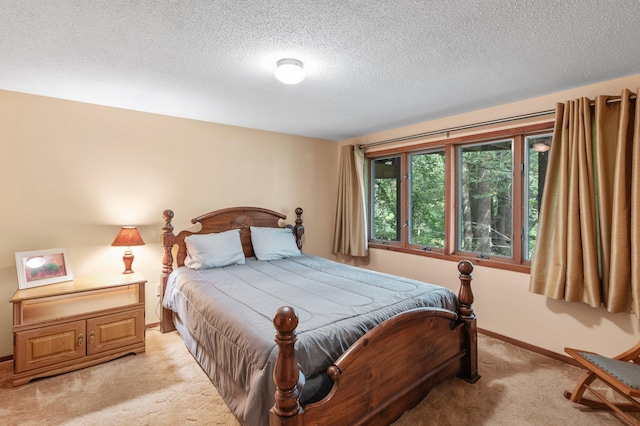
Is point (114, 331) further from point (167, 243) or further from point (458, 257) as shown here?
point (458, 257)

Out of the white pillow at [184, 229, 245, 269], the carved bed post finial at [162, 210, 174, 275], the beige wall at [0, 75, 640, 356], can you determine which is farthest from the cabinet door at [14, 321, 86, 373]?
the white pillow at [184, 229, 245, 269]

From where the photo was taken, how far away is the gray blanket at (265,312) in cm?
156

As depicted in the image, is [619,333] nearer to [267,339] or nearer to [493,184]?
[493,184]

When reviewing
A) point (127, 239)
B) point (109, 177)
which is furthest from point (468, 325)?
point (109, 177)

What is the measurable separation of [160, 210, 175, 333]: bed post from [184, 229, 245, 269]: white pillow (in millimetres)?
154

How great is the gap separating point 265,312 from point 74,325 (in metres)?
1.65

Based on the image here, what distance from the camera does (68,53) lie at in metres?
1.97

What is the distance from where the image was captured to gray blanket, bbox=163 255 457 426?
1.56 meters

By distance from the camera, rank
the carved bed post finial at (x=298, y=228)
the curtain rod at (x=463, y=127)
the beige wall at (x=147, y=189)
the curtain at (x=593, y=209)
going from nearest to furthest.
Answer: the curtain at (x=593, y=209) < the beige wall at (x=147, y=189) < the curtain rod at (x=463, y=127) < the carved bed post finial at (x=298, y=228)

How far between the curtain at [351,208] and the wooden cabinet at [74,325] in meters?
2.57

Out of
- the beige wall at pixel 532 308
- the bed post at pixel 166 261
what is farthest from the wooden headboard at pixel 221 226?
the beige wall at pixel 532 308

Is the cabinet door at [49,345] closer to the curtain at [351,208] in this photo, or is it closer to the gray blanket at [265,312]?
the gray blanket at [265,312]

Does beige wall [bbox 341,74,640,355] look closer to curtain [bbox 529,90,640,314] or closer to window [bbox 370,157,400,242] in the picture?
curtain [bbox 529,90,640,314]

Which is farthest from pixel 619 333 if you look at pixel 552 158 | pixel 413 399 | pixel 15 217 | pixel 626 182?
pixel 15 217
